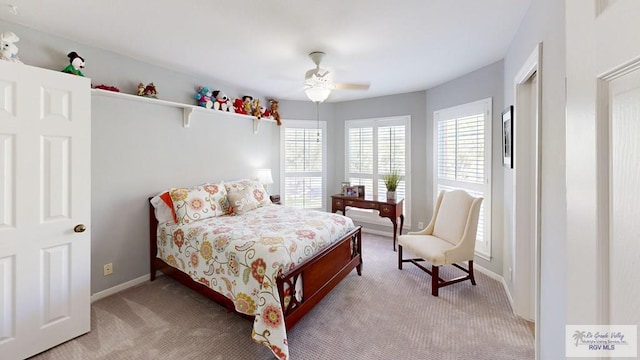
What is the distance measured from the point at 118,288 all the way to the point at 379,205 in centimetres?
349

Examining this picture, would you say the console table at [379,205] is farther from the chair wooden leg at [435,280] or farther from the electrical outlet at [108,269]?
the electrical outlet at [108,269]

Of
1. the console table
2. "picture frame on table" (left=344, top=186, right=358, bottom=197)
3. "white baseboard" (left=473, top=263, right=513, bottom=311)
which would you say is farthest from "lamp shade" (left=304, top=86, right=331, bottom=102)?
"white baseboard" (left=473, top=263, right=513, bottom=311)

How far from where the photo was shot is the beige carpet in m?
2.03

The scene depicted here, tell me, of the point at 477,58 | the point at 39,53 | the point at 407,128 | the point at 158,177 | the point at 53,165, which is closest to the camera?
the point at 53,165

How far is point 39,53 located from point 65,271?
1924mm

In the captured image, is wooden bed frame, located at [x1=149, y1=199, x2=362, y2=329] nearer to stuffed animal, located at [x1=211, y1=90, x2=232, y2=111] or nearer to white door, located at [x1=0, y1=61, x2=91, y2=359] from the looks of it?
white door, located at [x1=0, y1=61, x2=91, y2=359]

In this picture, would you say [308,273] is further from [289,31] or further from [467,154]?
[467,154]

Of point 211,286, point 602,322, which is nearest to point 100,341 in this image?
point 211,286

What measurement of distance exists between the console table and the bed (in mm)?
1107

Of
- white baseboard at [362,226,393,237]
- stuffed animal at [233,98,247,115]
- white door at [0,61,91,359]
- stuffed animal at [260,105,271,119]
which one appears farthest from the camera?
white baseboard at [362,226,393,237]

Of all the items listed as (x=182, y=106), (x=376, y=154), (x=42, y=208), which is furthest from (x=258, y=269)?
(x=376, y=154)

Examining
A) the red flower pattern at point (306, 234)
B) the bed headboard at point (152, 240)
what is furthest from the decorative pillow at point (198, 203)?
the red flower pattern at point (306, 234)

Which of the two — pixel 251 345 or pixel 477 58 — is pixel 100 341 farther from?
pixel 477 58

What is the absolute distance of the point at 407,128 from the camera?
4.68m
